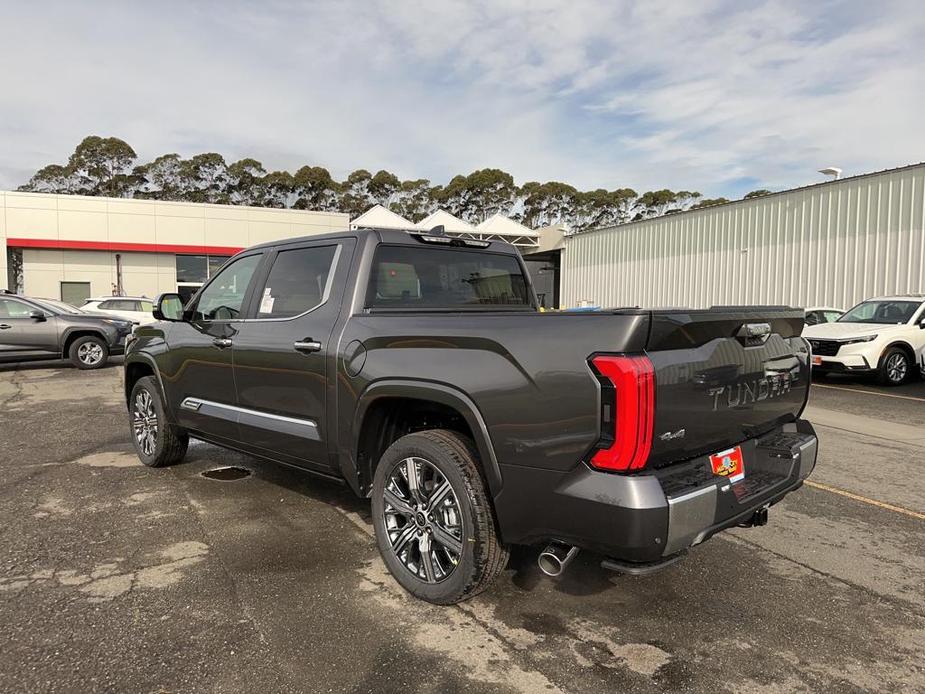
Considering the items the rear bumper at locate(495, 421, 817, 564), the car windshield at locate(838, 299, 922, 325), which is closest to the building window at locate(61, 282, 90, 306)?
the car windshield at locate(838, 299, 922, 325)

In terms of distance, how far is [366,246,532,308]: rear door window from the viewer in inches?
149

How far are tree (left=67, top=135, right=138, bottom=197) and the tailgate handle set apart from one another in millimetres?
69049

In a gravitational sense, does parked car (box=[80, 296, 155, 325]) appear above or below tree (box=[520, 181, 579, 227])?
below

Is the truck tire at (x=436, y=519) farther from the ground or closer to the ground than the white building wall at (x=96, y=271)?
closer to the ground

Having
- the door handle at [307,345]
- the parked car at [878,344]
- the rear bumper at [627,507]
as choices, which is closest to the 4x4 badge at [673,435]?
the rear bumper at [627,507]

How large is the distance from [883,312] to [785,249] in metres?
7.06

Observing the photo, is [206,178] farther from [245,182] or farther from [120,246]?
[120,246]

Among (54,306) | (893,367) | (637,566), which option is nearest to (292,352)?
(637,566)

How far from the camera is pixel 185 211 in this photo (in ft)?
109

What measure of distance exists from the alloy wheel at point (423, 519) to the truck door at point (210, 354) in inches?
62.3

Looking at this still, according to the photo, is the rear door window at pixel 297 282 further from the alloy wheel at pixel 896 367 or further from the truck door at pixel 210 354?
the alloy wheel at pixel 896 367

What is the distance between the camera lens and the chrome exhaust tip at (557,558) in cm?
261

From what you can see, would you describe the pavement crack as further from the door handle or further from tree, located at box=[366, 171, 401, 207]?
tree, located at box=[366, 171, 401, 207]

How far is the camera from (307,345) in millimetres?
3682
